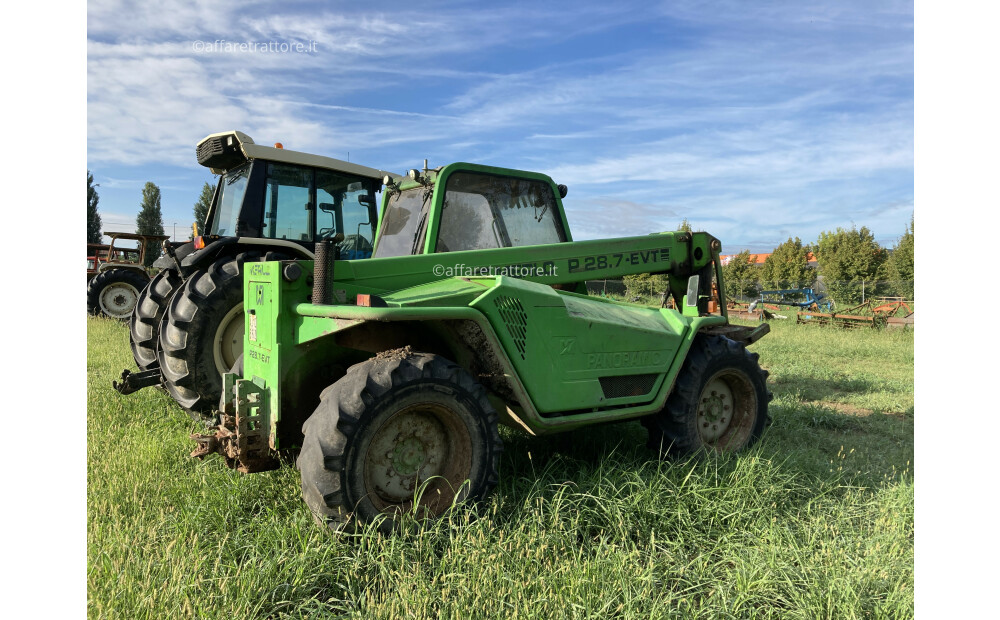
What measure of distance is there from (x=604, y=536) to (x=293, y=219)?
17.0ft

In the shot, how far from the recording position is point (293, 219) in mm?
6918

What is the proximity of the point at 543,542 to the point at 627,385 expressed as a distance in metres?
1.47

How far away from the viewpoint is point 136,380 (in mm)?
5730

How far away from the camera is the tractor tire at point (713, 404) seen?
441cm

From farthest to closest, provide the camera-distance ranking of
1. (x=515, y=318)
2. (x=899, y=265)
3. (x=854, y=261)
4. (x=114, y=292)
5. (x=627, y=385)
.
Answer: (x=854, y=261)
(x=899, y=265)
(x=114, y=292)
(x=627, y=385)
(x=515, y=318)

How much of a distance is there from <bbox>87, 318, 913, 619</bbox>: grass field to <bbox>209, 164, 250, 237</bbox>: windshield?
284cm

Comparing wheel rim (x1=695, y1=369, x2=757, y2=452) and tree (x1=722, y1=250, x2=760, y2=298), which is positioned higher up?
tree (x1=722, y1=250, x2=760, y2=298)

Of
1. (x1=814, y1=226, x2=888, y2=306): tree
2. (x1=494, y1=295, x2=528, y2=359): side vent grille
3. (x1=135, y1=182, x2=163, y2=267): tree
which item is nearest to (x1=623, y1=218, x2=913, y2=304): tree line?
(x1=814, y1=226, x2=888, y2=306): tree

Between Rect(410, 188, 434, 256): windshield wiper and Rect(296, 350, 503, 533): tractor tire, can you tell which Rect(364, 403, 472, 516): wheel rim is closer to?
Rect(296, 350, 503, 533): tractor tire

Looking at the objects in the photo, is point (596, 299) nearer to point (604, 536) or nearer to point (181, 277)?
point (604, 536)

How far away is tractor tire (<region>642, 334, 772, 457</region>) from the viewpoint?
14.5 feet

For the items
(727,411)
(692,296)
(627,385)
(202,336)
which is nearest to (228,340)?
(202,336)

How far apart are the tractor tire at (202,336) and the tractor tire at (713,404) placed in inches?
139

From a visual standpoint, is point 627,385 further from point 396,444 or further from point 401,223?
point 401,223
